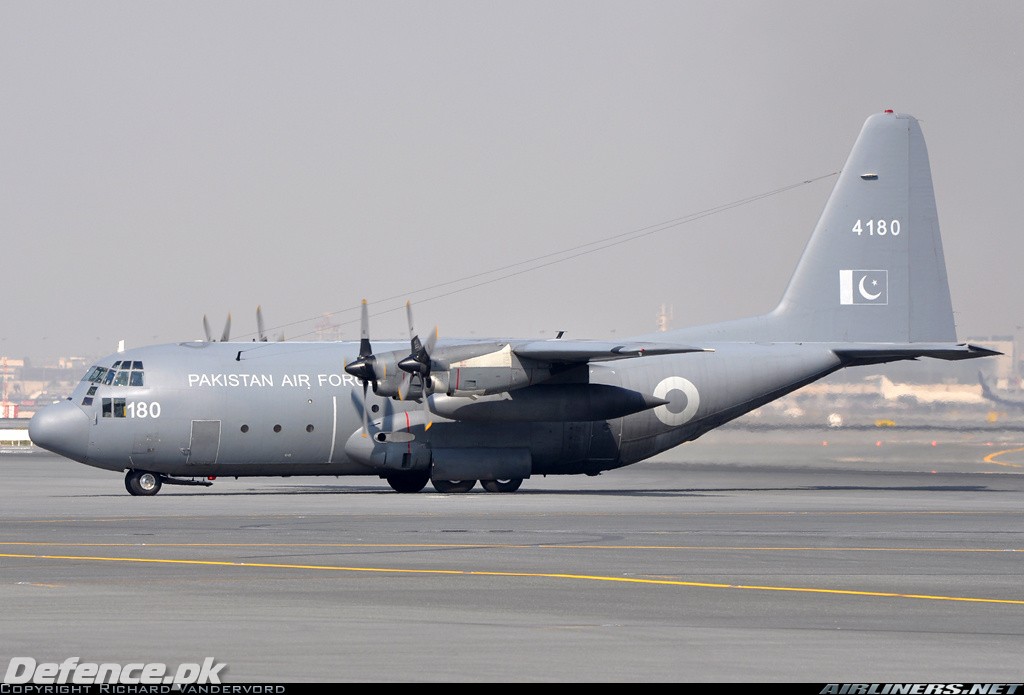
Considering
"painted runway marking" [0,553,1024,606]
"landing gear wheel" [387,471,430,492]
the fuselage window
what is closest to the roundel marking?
"landing gear wheel" [387,471,430,492]

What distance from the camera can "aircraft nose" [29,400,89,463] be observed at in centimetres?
3597

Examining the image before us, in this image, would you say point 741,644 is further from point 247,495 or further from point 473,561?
point 247,495

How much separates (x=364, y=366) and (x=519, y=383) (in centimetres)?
390

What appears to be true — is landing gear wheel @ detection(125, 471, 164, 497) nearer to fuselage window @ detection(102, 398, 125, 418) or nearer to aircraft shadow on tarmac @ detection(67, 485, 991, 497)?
aircraft shadow on tarmac @ detection(67, 485, 991, 497)

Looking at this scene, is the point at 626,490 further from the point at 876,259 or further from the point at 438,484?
the point at 876,259

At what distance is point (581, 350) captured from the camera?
1422 inches

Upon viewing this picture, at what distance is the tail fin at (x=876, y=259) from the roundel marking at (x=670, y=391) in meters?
3.58

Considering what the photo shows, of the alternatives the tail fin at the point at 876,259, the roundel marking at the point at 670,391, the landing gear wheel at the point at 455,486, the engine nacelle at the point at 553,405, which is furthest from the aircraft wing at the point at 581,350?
the tail fin at the point at 876,259

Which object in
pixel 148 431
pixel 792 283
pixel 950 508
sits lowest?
pixel 950 508

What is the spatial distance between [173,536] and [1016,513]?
17.6m

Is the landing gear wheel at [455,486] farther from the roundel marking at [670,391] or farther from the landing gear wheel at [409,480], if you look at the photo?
the roundel marking at [670,391]

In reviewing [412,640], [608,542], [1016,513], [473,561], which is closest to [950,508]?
[1016,513]

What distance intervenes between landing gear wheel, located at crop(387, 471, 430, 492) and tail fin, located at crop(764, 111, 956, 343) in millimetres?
10968

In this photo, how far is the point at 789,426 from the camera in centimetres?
5638
